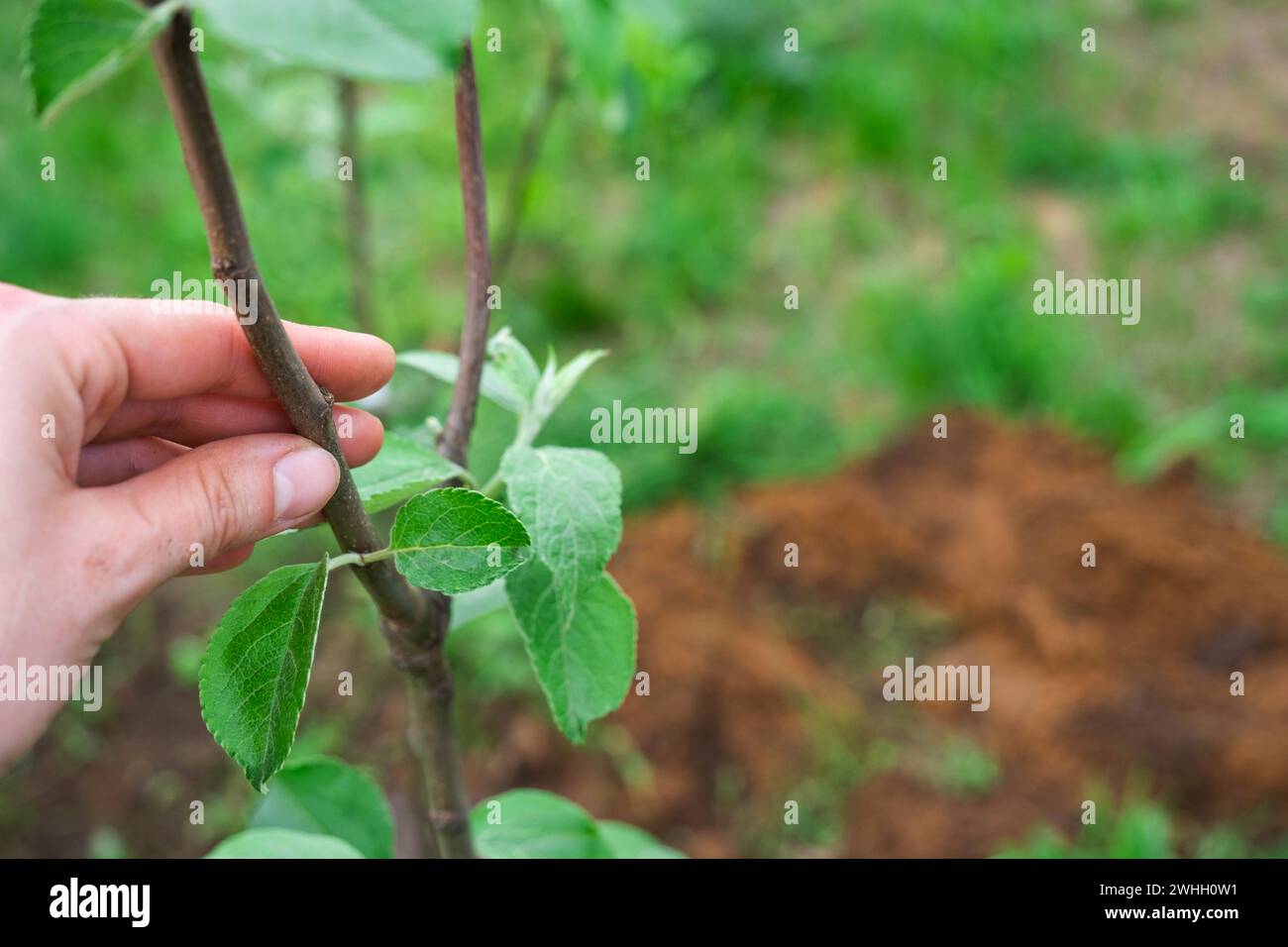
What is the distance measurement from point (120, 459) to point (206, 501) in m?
0.14

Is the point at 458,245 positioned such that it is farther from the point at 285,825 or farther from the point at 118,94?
the point at 285,825

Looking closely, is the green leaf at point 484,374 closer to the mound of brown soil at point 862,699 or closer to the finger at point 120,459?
the finger at point 120,459

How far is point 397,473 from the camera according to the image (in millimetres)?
→ 715

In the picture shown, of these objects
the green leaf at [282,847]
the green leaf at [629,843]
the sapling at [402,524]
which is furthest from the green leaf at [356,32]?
the green leaf at [629,843]

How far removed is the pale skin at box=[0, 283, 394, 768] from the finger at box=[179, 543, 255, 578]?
0.03m

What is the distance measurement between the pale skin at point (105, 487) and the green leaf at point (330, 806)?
0.33 m

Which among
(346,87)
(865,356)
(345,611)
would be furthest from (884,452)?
(346,87)

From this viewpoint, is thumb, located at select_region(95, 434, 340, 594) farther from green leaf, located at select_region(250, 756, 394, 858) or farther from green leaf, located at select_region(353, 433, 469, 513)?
green leaf, located at select_region(250, 756, 394, 858)

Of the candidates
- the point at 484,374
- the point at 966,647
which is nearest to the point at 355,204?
the point at 484,374

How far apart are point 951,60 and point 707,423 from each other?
6.42 feet

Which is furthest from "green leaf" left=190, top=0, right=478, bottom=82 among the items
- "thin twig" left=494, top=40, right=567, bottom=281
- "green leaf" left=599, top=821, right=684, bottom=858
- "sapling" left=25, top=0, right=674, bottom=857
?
"thin twig" left=494, top=40, right=567, bottom=281

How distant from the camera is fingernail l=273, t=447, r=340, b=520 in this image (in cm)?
61

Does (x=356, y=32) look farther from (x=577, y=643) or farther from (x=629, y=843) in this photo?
(x=629, y=843)

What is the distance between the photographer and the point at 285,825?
963 millimetres
